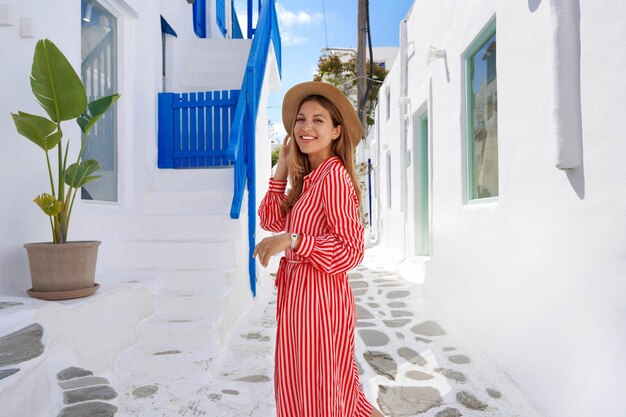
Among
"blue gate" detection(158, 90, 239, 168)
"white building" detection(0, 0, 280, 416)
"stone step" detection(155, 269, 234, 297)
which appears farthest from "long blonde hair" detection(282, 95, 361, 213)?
"blue gate" detection(158, 90, 239, 168)

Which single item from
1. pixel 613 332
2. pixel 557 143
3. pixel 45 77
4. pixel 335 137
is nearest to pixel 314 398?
pixel 335 137

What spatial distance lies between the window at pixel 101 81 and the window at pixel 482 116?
3503mm

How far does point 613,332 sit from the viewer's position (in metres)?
1.93

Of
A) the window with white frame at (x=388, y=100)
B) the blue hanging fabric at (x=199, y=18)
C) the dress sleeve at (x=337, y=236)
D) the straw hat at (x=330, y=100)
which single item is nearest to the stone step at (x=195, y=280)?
the straw hat at (x=330, y=100)

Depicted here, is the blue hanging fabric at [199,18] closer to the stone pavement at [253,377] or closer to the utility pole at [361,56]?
the utility pole at [361,56]

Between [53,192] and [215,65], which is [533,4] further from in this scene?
[215,65]

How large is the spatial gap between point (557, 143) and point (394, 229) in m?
6.96

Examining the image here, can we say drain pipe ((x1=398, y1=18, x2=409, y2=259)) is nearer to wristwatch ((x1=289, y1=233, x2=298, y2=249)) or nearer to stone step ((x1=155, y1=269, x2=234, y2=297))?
stone step ((x1=155, y1=269, x2=234, y2=297))

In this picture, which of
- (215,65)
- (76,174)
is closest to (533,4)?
(76,174)

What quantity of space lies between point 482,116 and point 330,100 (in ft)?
8.77

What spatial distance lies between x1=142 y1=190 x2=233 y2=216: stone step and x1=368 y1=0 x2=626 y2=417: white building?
7.92ft

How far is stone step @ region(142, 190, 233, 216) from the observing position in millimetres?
4668

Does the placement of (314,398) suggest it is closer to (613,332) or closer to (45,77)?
(613,332)

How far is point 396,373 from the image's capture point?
128 inches
